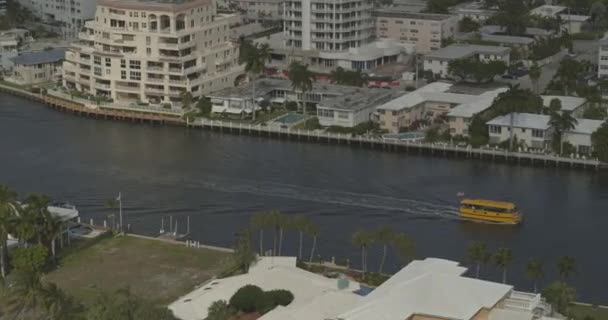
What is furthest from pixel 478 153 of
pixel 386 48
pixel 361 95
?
pixel 386 48

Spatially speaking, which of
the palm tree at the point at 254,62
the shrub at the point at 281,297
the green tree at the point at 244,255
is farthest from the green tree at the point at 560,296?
the palm tree at the point at 254,62

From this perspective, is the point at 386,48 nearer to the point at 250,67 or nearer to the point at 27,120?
the point at 250,67

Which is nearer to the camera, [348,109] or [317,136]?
[317,136]

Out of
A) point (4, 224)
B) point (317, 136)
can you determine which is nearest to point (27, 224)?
point (4, 224)

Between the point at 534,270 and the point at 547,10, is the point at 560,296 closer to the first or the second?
the point at 534,270

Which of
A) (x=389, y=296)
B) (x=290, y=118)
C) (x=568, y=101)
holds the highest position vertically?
(x=568, y=101)

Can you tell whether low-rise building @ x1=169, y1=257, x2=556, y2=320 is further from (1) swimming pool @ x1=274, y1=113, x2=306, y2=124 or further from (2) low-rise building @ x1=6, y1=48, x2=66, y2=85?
(2) low-rise building @ x1=6, y1=48, x2=66, y2=85

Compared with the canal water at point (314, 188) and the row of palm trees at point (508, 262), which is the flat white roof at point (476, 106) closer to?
the canal water at point (314, 188)

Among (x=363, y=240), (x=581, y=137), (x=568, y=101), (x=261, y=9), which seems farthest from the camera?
(x=261, y=9)

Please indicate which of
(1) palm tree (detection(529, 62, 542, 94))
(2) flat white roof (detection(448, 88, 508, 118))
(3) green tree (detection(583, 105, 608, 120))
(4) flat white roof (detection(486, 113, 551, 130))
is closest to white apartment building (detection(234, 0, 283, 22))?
(1) palm tree (detection(529, 62, 542, 94))
